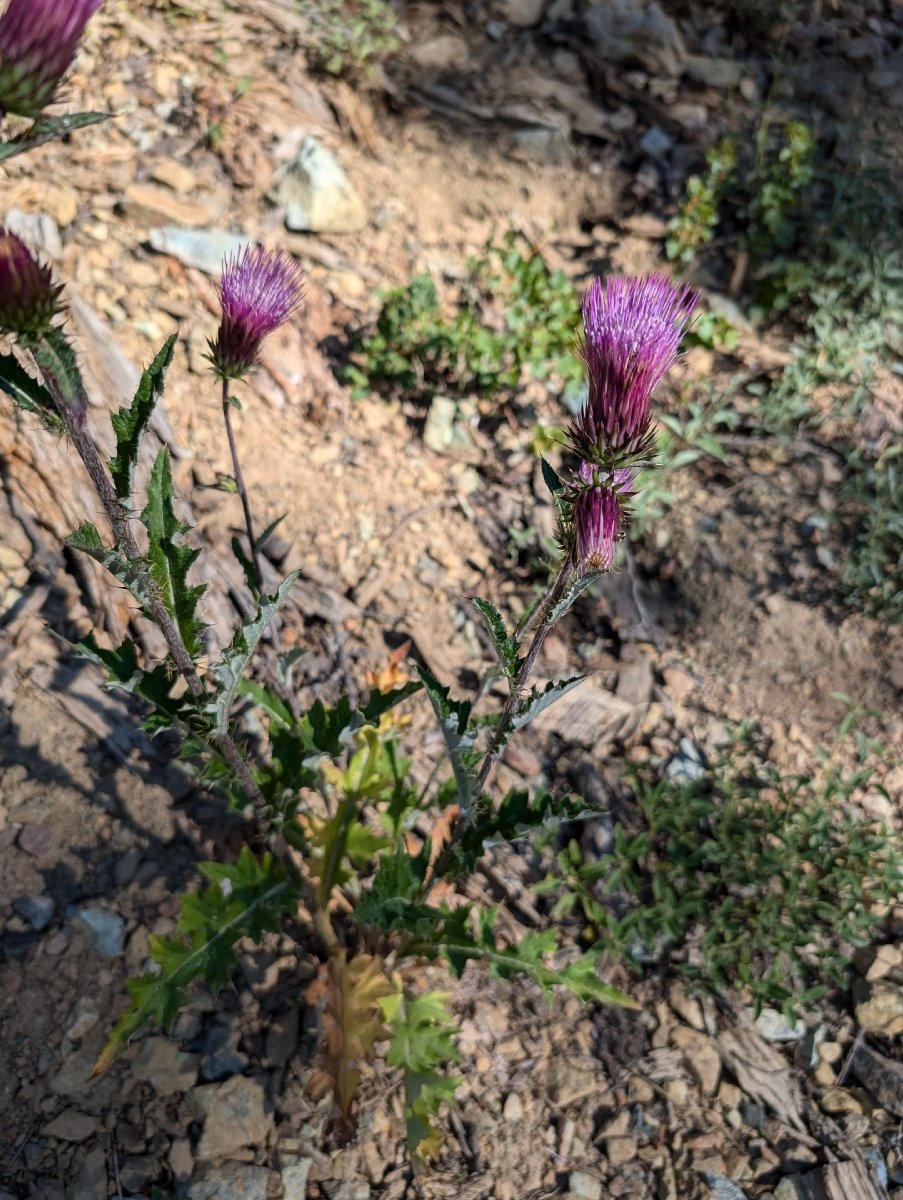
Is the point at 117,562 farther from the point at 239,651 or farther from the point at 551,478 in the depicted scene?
the point at 551,478

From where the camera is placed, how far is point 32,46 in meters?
1.50

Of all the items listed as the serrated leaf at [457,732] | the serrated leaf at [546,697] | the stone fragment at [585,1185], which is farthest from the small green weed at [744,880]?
the serrated leaf at [546,697]

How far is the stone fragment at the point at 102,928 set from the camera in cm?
287

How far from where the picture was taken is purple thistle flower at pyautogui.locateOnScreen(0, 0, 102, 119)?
4.93 ft

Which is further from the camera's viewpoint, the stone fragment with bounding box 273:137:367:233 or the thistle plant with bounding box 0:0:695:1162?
the stone fragment with bounding box 273:137:367:233

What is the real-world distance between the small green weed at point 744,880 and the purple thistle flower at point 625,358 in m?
1.88

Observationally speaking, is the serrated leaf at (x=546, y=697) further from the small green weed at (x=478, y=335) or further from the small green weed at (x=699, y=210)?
the small green weed at (x=699, y=210)

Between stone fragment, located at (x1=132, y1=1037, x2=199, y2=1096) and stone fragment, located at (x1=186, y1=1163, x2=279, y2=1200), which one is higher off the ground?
stone fragment, located at (x1=132, y1=1037, x2=199, y2=1096)

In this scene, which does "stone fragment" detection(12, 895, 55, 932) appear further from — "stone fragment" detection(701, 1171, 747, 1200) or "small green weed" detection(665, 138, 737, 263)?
"small green weed" detection(665, 138, 737, 263)

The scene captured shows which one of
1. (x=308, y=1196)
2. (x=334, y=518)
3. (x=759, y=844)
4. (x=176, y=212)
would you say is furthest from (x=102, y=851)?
(x=176, y=212)

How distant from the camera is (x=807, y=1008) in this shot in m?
3.20

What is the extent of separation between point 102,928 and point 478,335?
3104 mm

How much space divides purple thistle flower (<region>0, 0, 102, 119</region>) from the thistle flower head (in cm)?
22

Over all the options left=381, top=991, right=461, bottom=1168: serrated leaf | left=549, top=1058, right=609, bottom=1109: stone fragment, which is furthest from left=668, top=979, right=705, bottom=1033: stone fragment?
left=381, top=991, right=461, bottom=1168: serrated leaf
